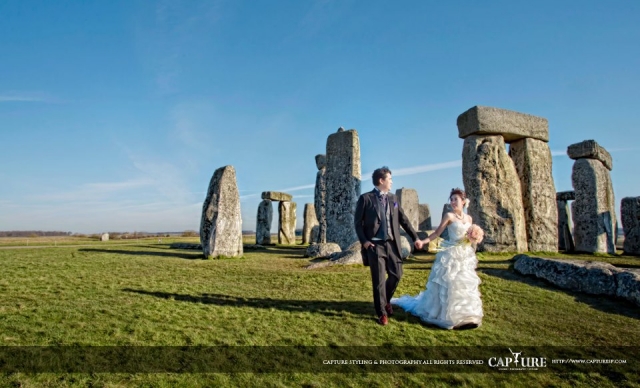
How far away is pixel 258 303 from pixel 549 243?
416 inches

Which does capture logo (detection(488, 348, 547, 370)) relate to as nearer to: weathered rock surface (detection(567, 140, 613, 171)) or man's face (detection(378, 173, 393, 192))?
man's face (detection(378, 173, 393, 192))

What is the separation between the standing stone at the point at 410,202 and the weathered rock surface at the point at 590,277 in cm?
1162

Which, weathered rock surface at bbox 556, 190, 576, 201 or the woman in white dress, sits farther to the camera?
weathered rock surface at bbox 556, 190, 576, 201

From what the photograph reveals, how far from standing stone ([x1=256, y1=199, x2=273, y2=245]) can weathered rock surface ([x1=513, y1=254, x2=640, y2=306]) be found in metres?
16.2

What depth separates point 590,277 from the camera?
231 inches

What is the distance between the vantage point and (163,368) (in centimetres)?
308

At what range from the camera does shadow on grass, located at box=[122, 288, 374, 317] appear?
489 cm

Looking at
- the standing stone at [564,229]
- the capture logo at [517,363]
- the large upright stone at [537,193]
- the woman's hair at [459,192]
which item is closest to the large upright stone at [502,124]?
the large upright stone at [537,193]

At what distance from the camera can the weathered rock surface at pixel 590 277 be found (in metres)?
5.32

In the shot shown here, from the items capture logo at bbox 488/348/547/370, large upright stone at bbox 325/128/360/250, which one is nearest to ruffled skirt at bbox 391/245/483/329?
capture logo at bbox 488/348/547/370

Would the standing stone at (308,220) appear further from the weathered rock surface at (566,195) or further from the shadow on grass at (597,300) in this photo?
the shadow on grass at (597,300)

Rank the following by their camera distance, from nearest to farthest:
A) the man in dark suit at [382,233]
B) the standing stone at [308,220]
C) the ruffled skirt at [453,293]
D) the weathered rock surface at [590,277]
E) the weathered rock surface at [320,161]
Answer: the ruffled skirt at [453,293], the man in dark suit at [382,233], the weathered rock surface at [590,277], the weathered rock surface at [320,161], the standing stone at [308,220]

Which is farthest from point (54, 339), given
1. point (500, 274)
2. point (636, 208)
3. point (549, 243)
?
point (636, 208)

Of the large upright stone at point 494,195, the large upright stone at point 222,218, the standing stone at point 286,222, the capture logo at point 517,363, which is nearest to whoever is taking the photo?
the capture logo at point 517,363
